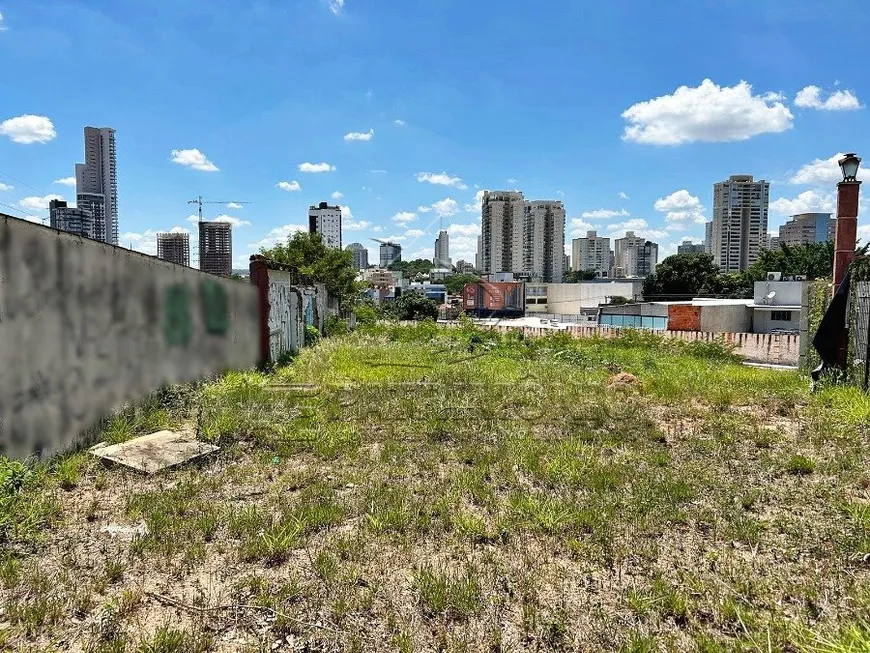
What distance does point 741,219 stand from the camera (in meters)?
87.8

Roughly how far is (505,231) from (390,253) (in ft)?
273

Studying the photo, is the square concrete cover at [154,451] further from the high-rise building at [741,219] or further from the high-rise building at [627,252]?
the high-rise building at [627,252]

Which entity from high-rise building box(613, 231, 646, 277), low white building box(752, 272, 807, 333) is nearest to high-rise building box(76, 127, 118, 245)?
low white building box(752, 272, 807, 333)

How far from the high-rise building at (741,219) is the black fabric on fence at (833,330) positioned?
87900mm

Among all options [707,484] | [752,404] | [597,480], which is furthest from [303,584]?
[752,404]

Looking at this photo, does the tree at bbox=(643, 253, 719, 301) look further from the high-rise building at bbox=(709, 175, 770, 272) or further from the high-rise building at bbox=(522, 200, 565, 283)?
the high-rise building at bbox=(522, 200, 565, 283)

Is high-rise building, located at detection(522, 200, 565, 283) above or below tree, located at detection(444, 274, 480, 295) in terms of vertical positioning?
above

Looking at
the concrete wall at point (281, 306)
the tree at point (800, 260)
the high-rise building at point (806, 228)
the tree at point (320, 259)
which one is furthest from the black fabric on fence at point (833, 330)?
the high-rise building at point (806, 228)

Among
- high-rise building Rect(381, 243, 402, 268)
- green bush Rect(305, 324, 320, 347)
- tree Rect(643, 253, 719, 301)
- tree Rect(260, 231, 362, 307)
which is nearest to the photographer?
green bush Rect(305, 324, 320, 347)

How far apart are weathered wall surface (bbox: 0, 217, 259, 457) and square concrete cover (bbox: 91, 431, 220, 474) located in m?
0.46

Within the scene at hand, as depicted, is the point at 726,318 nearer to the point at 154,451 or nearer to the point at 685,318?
the point at 685,318

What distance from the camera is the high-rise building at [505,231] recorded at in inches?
4227

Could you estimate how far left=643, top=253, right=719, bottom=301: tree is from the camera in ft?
172

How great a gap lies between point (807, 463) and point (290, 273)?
11289mm
